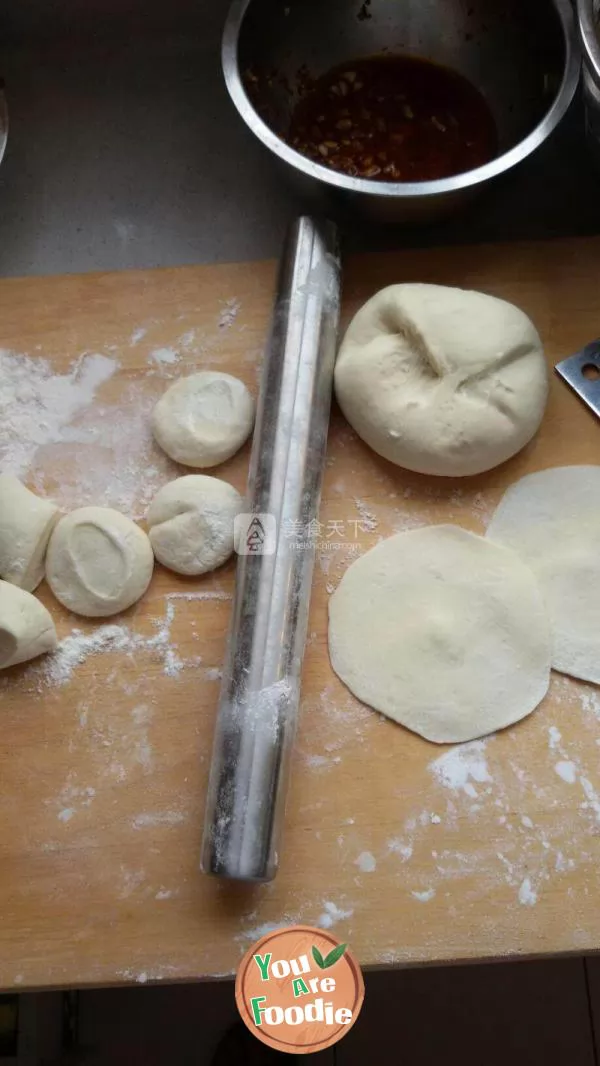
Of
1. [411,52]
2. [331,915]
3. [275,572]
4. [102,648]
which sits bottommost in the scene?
[331,915]

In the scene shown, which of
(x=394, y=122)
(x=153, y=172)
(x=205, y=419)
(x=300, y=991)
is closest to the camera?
(x=300, y=991)

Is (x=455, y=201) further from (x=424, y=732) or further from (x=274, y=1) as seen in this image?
(x=424, y=732)

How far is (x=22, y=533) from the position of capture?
130 cm

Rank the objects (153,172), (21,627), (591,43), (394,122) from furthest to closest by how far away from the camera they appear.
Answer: (153,172) → (394,122) → (21,627) → (591,43)

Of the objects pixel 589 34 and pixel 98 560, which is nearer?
pixel 589 34

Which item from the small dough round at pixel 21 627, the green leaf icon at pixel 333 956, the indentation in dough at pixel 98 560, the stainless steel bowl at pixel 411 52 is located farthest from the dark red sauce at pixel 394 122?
the green leaf icon at pixel 333 956

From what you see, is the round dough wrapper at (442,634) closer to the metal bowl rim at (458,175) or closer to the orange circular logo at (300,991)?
the orange circular logo at (300,991)

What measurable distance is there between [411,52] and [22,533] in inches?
43.7

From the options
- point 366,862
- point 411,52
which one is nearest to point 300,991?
point 366,862

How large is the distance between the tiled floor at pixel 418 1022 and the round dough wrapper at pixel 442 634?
2.56ft

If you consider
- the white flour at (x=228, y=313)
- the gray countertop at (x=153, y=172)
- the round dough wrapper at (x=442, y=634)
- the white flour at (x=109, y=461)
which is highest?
the gray countertop at (x=153, y=172)

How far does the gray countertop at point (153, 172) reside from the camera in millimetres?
1536

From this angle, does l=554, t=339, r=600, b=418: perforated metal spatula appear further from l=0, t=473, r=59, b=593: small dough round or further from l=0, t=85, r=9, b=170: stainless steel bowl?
l=0, t=85, r=9, b=170: stainless steel bowl

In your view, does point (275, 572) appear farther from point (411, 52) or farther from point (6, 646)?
point (411, 52)
